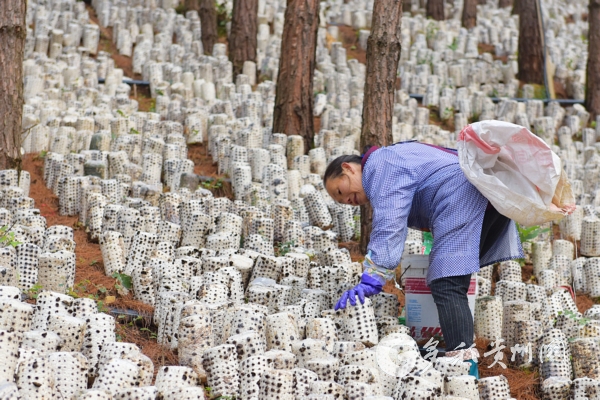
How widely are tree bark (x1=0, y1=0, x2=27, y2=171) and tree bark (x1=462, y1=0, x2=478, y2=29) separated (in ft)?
37.5

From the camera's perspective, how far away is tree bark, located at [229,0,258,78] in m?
11.7

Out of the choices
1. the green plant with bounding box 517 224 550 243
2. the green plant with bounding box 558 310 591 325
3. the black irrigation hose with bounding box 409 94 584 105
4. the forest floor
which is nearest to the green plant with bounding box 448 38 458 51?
the black irrigation hose with bounding box 409 94 584 105

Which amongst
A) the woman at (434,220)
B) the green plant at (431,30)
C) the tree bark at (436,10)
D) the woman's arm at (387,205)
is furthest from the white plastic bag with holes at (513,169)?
the tree bark at (436,10)

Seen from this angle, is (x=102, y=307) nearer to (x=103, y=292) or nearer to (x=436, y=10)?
(x=103, y=292)

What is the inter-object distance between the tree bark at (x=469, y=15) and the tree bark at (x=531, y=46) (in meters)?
3.38

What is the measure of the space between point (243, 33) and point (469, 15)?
20.8ft

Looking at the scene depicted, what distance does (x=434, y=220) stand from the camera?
434cm

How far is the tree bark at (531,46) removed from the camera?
43.0 feet

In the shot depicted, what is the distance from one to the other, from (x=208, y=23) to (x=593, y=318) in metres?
8.64

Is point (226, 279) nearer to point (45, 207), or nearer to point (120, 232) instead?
point (120, 232)

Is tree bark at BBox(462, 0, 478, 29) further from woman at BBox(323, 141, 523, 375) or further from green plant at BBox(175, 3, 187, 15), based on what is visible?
A: woman at BBox(323, 141, 523, 375)

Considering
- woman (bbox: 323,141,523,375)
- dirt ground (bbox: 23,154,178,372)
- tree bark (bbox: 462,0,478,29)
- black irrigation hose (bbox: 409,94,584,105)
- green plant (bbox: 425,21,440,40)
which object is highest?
tree bark (bbox: 462,0,478,29)

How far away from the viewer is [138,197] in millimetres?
6492

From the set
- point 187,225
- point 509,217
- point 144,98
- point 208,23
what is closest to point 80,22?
point 208,23
